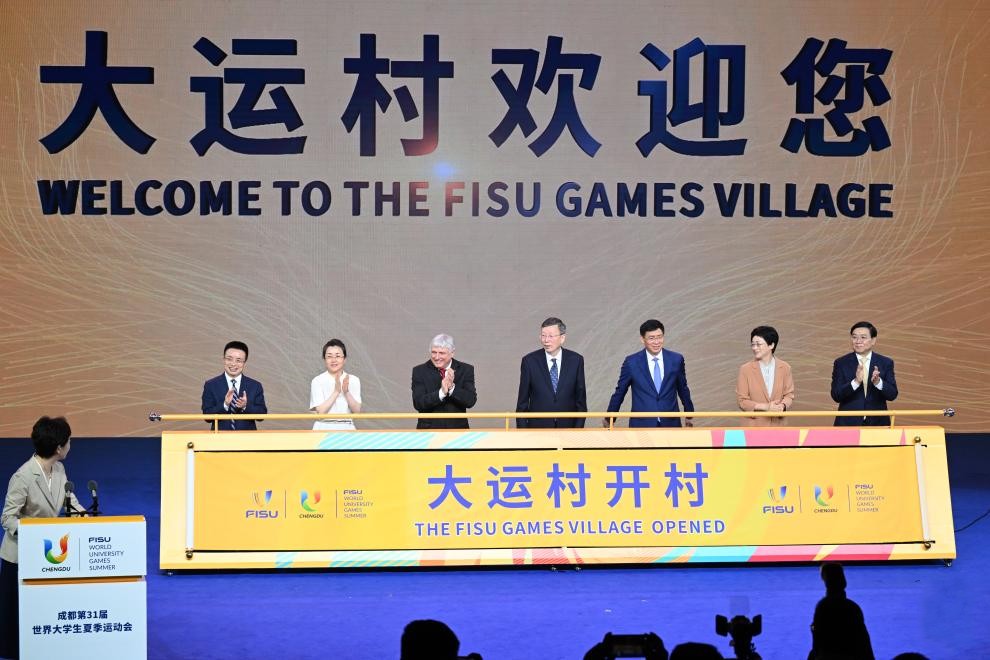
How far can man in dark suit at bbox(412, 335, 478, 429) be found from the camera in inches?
304

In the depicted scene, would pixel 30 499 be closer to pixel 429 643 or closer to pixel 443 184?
pixel 429 643

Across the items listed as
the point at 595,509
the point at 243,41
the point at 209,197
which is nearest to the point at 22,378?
the point at 209,197

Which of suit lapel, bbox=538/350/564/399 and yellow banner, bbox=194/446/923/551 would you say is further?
suit lapel, bbox=538/350/564/399

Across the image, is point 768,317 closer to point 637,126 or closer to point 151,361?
point 637,126

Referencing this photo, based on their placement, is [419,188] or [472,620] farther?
[419,188]

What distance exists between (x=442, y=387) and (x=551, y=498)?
111 centimetres

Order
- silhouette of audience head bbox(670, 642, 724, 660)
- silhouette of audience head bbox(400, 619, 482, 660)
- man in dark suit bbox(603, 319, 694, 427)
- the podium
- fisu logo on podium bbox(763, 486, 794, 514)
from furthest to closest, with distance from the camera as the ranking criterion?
man in dark suit bbox(603, 319, 694, 427), fisu logo on podium bbox(763, 486, 794, 514), the podium, silhouette of audience head bbox(400, 619, 482, 660), silhouette of audience head bbox(670, 642, 724, 660)

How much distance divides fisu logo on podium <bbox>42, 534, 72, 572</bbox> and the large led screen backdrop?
713 centimetres

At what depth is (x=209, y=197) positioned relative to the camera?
11742 millimetres

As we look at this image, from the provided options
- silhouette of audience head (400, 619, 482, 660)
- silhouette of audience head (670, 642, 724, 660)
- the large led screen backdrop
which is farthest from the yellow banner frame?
the large led screen backdrop

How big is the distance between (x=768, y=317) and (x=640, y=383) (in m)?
4.37

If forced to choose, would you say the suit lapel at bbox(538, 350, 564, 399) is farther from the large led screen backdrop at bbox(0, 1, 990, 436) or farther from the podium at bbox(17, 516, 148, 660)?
the large led screen backdrop at bbox(0, 1, 990, 436)

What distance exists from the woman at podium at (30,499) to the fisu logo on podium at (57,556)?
0.40 meters

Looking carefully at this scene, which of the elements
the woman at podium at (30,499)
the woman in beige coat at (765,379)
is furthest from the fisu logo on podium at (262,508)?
the woman in beige coat at (765,379)
